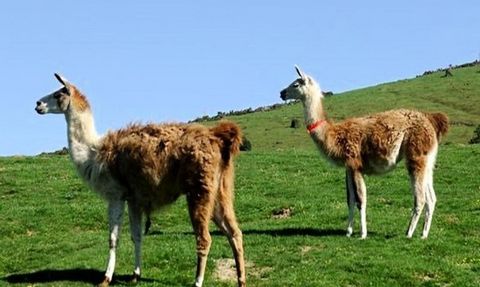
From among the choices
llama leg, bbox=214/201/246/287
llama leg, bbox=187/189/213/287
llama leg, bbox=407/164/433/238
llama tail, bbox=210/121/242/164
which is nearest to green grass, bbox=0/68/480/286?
llama leg, bbox=407/164/433/238

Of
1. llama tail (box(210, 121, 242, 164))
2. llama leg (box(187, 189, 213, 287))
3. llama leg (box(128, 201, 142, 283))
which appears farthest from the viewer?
llama leg (box(128, 201, 142, 283))

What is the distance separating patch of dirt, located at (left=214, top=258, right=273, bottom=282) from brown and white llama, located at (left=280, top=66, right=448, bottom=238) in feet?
11.7

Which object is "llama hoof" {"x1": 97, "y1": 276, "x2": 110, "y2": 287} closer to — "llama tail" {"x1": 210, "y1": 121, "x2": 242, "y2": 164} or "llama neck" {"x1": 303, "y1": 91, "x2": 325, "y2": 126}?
"llama tail" {"x1": 210, "y1": 121, "x2": 242, "y2": 164}

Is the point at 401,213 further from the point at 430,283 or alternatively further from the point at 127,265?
the point at 127,265

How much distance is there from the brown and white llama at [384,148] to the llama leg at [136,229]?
6293 millimetres

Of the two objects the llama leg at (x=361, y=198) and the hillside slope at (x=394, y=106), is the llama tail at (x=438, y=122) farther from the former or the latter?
the hillside slope at (x=394, y=106)

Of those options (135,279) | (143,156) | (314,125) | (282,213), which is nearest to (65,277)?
(135,279)

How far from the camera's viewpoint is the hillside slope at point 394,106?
65500 millimetres

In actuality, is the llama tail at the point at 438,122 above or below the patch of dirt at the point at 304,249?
above

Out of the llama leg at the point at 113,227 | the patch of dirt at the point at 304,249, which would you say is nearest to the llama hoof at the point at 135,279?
the llama leg at the point at 113,227

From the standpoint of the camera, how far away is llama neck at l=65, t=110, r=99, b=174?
15141 mm

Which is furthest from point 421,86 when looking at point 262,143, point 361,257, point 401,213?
point 361,257

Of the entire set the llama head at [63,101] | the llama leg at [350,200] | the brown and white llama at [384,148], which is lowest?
the llama leg at [350,200]

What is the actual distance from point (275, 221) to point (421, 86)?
212 feet
